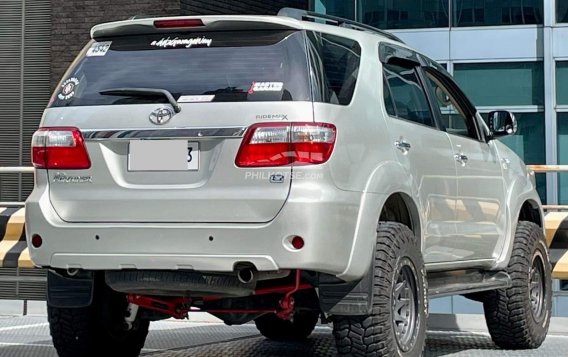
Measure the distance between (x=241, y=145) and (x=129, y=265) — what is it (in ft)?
2.58

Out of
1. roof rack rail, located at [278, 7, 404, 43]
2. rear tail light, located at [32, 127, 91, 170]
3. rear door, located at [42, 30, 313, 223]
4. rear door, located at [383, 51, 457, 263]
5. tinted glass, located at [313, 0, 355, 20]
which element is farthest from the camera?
tinted glass, located at [313, 0, 355, 20]

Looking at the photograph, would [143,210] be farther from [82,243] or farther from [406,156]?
[406,156]

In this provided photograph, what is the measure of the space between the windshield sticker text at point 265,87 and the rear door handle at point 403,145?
0.86 m

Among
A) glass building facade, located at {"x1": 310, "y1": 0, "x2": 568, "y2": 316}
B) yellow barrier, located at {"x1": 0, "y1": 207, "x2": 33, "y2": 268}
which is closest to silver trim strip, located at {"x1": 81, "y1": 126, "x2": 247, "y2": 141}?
yellow barrier, located at {"x1": 0, "y1": 207, "x2": 33, "y2": 268}

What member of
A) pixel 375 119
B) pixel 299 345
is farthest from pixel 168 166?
pixel 299 345

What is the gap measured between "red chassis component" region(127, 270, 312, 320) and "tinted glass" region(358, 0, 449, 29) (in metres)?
13.4

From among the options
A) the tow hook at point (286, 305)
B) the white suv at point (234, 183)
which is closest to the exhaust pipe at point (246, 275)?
the white suv at point (234, 183)

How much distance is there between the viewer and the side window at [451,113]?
23.7ft

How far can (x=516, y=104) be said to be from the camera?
61.2ft

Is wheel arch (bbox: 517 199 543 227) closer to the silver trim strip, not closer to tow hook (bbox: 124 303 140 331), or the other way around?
tow hook (bbox: 124 303 140 331)

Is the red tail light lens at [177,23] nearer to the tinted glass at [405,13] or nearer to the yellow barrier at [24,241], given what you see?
the yellow barrier at [24,241]

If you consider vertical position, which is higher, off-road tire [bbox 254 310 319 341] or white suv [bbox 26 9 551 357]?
white suv [bbox 26 9 551 357]

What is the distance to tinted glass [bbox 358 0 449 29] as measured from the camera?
62.6 feet

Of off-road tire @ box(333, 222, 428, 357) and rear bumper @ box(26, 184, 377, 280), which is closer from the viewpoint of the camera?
rear bumper @ box(26, 184, 377, 280)
